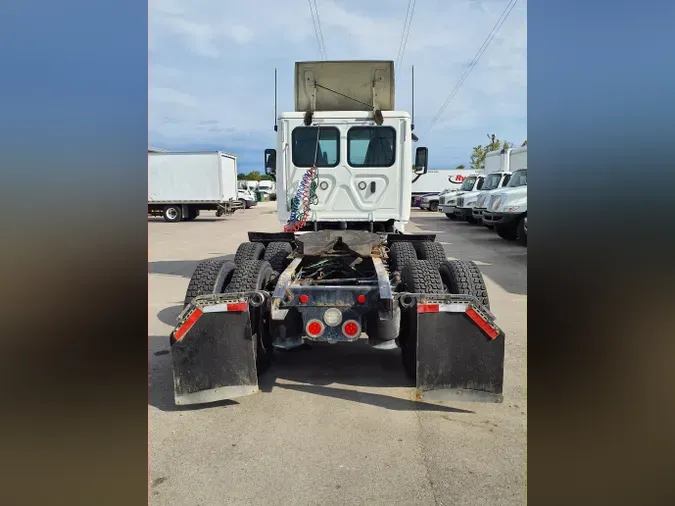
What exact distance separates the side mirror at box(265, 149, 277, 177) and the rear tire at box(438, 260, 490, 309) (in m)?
3.93

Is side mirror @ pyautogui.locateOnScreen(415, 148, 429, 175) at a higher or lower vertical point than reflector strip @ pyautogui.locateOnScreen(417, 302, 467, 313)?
higher

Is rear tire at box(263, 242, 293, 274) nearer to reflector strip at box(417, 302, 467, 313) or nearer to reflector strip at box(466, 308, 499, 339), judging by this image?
reflector strip at box(417, 302, 467, 313)

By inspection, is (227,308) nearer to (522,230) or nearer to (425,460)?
(425,460)

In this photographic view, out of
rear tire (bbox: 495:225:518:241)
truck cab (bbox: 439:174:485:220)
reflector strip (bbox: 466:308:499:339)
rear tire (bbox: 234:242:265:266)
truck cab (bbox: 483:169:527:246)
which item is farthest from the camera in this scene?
truck cab (bbox: 439:174:485:220)

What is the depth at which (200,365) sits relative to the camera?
3736mm

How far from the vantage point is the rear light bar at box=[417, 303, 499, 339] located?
3.64 meters

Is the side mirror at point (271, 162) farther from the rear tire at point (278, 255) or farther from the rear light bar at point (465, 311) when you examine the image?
the rear light bar at point (465, 311)

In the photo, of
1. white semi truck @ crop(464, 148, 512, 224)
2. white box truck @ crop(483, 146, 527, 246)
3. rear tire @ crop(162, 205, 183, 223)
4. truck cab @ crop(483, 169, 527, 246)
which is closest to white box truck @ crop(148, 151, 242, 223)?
rear tire @ crop(162, 205, 183, 223)

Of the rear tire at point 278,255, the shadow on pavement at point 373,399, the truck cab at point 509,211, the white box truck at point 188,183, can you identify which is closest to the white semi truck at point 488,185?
the truck cab at point 509,211

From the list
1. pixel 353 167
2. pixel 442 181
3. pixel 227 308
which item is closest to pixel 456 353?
pixel 227 308

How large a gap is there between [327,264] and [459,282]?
5.08 ft

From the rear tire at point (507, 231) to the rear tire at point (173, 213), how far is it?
55.4 ft
